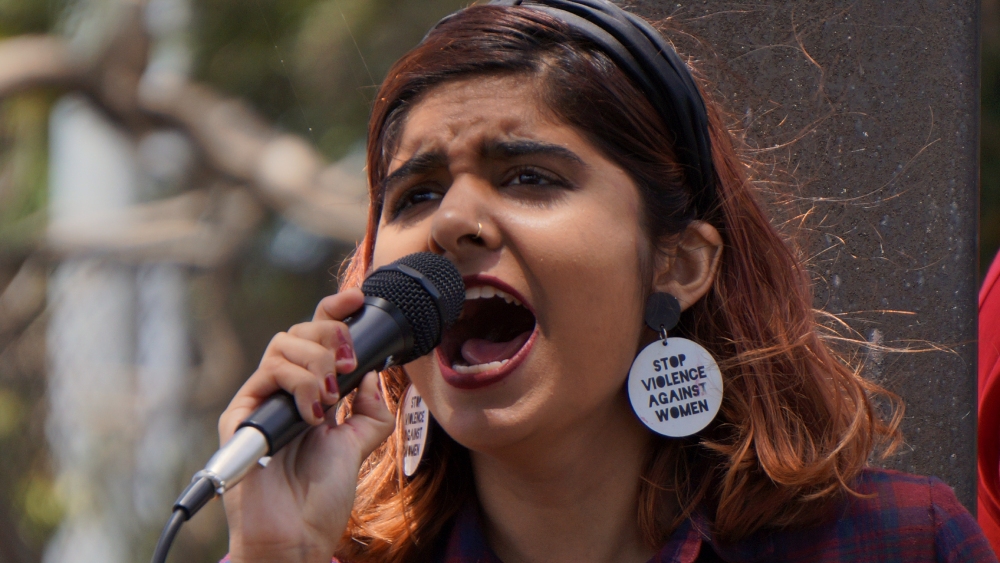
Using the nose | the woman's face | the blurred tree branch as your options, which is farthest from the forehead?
the blurred tree branch

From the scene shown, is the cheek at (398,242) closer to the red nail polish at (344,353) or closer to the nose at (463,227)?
the nose at (463,227)

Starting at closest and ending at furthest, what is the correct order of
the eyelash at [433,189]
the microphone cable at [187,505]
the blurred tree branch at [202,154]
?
the microphone cable at [187,505]
the eyelash at [433,189]
the blurred tree branch at [202,154]

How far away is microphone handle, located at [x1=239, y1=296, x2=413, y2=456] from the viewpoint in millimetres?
1490

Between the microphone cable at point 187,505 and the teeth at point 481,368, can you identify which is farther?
the teeth at point 481,368

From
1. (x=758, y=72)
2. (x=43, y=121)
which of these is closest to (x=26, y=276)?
(x=43, y=121)

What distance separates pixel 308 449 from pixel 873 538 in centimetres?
115

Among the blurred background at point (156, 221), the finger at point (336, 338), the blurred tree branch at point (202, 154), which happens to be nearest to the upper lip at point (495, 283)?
the finger at point (336, 338)

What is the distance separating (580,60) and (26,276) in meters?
7.58

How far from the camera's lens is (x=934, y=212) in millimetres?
2479

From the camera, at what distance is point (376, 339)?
1587 millimetres

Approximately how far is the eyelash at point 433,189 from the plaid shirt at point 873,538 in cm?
76

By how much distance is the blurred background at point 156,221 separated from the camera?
8.20 metres

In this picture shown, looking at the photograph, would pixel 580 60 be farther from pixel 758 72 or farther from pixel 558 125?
pixel 758 72

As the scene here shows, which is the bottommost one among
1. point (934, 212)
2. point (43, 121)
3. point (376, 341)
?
point (43, 121)
